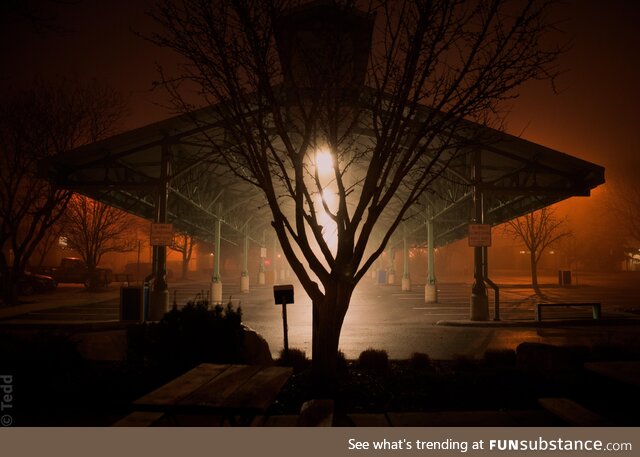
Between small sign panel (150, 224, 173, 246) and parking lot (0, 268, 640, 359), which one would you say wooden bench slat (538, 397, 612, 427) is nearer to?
parking lot (0, 268, 640, 359)

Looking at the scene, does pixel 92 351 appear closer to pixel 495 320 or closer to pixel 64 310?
pixel 495 320

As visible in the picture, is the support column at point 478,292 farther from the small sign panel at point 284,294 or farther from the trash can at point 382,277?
the trash can at point 382,277

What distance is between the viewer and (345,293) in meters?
6.12

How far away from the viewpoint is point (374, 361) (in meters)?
6.84

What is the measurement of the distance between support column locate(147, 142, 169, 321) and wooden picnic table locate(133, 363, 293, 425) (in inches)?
459

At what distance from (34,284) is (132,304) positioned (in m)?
A: 20.8

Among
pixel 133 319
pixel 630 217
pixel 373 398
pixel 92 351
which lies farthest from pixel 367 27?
pixel 630 217

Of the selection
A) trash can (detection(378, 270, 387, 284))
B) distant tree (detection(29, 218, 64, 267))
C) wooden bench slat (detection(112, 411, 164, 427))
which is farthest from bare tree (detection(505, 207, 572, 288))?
distant tree (detection(29, 218, 64, 267))

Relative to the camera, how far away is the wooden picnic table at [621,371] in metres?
3.79

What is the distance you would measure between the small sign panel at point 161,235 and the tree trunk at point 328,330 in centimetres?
1007

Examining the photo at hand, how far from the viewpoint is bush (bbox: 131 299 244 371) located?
5.85 meters

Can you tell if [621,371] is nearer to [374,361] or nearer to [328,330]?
[328,330]

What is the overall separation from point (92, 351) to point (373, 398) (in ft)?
15.4

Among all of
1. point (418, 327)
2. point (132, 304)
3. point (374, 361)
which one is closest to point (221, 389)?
Answer: point (374, 361)
